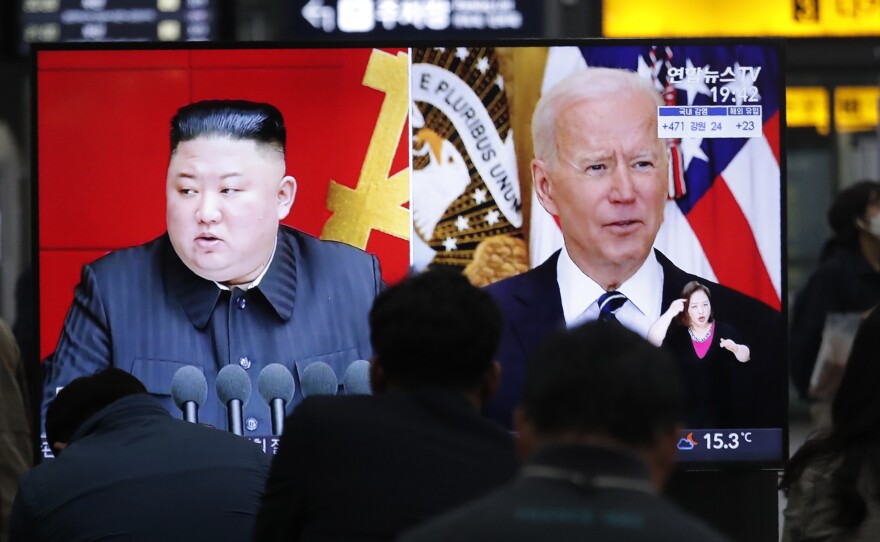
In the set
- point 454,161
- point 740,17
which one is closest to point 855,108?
point 740,17

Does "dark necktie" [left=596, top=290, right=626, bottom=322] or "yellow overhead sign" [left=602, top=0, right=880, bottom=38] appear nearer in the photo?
"dark necktie" [left=596, top=290, right=626, bottom=322]

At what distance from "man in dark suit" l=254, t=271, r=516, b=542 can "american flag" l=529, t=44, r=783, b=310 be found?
2.06m

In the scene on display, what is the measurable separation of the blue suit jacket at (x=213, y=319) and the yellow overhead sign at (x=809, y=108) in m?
6.74

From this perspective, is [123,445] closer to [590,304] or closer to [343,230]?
[343,230]

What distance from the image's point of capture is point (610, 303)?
5.04 meters

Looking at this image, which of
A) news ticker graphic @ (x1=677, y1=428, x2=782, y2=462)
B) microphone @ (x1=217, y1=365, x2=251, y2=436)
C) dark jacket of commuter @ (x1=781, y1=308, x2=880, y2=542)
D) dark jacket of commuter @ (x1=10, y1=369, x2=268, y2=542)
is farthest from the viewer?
news ticker graphic @ (x1=677, y1=428, x2=782, y2=462)

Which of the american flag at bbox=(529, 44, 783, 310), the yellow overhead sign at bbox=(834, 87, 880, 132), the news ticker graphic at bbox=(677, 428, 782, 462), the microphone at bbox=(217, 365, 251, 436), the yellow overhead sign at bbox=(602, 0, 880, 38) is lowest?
the news ticker graphic at bbox=(677, 428, 782, 462)

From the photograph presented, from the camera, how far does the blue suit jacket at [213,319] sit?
16.1 ft

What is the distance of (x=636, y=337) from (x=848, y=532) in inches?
82.0

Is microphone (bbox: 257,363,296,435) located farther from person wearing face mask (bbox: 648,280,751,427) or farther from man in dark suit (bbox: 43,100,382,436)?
person wearing face mask (bbox: 648,280,751,427)

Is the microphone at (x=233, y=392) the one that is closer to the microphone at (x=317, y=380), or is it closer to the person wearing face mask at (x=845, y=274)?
the microphone at (x=317, y=380)

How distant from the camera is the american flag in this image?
499 cm

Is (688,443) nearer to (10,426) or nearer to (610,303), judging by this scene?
Result: (610,303)

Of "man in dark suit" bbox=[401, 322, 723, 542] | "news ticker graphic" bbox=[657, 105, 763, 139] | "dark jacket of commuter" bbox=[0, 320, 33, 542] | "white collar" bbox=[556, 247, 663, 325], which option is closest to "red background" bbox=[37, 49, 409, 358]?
"white collar" bbox=[556, 247, 663, 325]
